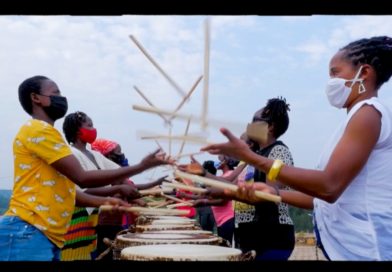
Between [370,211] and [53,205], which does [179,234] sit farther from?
[370,211]

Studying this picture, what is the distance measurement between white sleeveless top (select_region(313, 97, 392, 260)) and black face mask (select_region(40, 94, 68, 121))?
1.66 meters

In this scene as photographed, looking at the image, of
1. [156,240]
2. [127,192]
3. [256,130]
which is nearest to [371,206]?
[256,130]

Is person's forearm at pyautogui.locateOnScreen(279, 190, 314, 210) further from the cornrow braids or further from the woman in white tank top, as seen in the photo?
the cornrow braids

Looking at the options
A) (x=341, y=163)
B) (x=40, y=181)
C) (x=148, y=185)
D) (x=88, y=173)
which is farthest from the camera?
(x=148, y=185)

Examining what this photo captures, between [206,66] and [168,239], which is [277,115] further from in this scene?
[206,66]

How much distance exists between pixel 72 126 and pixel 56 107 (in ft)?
4.93

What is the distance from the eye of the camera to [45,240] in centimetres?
308

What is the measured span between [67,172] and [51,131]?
25cm

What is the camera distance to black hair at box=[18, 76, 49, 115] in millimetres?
3291

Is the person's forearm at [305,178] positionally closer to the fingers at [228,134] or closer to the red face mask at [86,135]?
the fingers at [228,134]

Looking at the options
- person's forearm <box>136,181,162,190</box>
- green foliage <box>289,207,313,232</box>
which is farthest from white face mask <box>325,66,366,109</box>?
person's forearm <box>136,181,162,190</box>

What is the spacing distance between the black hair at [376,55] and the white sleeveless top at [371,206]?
0.16 metres

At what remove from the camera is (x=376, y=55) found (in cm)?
245
